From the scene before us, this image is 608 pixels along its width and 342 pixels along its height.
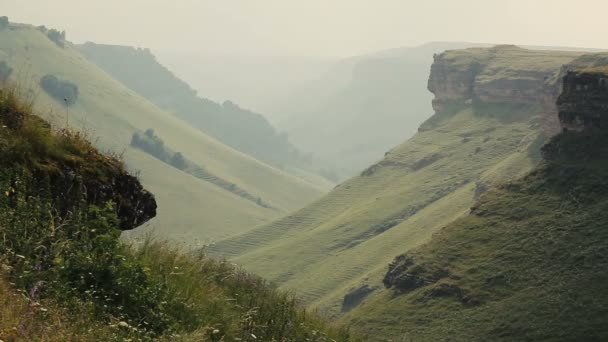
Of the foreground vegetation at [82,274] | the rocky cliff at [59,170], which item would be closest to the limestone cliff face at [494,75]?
the rocky cliff at [59,170]

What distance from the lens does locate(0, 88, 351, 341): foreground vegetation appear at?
9094 mm

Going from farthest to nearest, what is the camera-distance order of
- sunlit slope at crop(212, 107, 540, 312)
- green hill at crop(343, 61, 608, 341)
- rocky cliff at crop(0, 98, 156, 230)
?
1. sunlit slope at crop(212, 107, 540, 312)
2. green hill at crop(343, 61, 608, 341)
3. rocky cliff at crop(0, 98, 156, 230)

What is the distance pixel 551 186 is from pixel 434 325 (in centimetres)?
1704

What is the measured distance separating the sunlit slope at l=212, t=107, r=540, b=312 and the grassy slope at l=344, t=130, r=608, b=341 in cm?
3875

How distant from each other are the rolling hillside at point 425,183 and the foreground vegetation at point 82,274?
86416 millimetres

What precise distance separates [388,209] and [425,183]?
924cm

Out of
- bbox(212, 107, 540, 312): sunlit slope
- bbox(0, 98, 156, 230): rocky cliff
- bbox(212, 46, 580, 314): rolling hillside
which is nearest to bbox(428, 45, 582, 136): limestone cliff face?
bbox(212, 46, 580, 314): rolling hillside

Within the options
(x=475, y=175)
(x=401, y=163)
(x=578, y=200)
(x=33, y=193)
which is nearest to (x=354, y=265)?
(x=475, y=175)

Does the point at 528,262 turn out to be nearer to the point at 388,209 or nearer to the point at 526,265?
the point at 526,265

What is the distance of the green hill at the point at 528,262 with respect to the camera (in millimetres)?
44625

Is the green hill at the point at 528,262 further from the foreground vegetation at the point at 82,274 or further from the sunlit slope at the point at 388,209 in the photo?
the sunlit slope at the point at 388,209

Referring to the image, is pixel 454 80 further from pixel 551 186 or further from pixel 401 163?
pixel 551 186

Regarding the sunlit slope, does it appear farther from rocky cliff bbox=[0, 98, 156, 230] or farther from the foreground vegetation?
the foreground vegetation

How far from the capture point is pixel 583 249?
1984 inches
